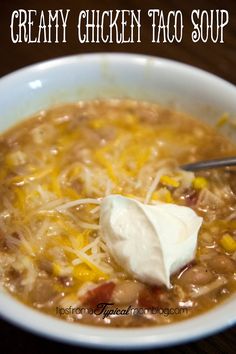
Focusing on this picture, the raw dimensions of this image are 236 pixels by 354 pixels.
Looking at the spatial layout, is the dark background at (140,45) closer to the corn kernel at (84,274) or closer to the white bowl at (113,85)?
the white bowl at (113,85)

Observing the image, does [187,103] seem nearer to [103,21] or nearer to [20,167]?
[20,167]

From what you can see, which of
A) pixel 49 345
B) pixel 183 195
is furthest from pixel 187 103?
pixel 49 345

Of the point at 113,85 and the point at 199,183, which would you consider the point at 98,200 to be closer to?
the point at 199,183

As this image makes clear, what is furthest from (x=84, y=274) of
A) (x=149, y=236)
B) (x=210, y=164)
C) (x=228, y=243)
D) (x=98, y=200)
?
(x=210, y=164)

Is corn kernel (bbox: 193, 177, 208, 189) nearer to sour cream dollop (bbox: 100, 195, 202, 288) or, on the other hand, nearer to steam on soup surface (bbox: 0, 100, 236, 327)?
steam on soup surface (bbox: 0, 100, 236, 327)

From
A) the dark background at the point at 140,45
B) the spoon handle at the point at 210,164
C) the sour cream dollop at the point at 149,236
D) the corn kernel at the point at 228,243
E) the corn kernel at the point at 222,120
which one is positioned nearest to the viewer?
the sour cream dollop at the point at 149,236

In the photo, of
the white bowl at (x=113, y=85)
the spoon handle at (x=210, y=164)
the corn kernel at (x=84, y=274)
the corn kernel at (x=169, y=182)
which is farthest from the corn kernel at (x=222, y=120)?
the corn kernel at (x=84, y=274)

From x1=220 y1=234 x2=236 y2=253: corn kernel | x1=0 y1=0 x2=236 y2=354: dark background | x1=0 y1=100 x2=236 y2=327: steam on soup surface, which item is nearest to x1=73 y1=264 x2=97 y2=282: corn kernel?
x1=0 y1=100 x2=236 y2=327: steam on soup surface
